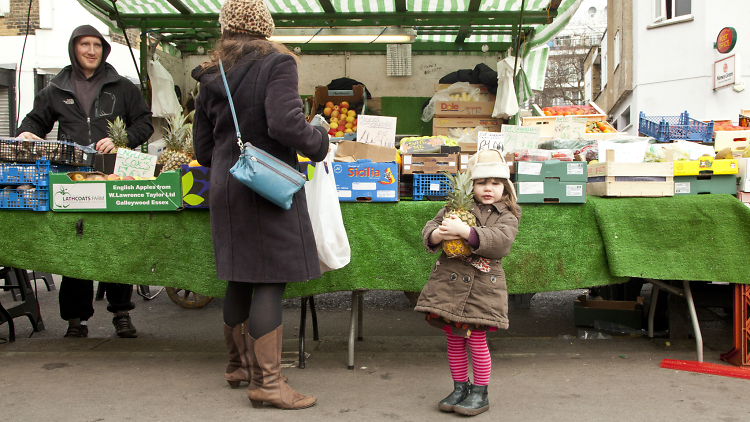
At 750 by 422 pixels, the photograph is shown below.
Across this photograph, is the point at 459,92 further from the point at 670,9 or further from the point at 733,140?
the point at 670,9

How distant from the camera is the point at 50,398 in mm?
2848

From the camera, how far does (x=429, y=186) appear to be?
11.4ft

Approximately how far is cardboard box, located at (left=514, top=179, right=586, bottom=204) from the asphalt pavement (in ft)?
→ 3.44

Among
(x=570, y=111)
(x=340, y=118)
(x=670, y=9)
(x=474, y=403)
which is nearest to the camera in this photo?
A: (x=474, y=403)

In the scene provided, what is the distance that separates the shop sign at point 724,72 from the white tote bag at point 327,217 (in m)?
13.4

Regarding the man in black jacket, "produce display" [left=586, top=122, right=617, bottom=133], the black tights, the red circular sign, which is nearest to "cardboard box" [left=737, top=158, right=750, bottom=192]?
"produce display" [left=586, top=122, right=617, bottom=133]

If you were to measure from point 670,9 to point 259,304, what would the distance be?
16.2 m

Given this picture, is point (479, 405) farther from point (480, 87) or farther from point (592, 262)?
point (480, 87)

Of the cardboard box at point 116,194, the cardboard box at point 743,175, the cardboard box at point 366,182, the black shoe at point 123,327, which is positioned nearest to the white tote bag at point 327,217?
the cardboard box at point 366,182

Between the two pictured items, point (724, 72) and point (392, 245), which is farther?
point (724, 72)

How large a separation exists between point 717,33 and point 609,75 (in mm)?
6558

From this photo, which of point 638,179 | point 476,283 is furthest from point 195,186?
point 638,179

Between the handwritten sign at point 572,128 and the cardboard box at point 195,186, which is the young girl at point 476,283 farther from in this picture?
the handwritten sign at point 572,128

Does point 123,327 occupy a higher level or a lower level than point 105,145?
lower
